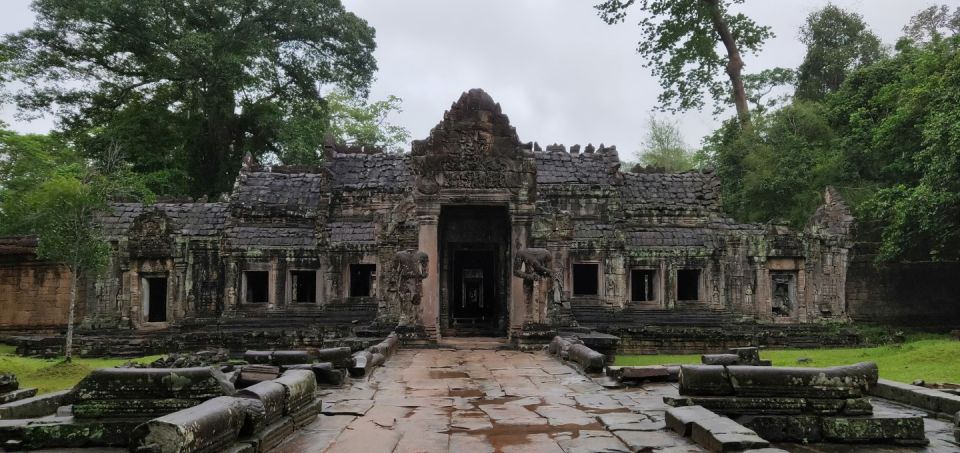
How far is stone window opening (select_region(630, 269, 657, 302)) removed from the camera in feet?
72.5

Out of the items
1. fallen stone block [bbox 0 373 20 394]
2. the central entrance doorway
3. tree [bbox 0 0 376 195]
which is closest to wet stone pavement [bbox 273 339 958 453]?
fallen stone block [bbox 0 373 20 394]

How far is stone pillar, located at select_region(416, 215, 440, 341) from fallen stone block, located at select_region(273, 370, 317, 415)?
690 cm

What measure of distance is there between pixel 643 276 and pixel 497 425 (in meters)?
17.3

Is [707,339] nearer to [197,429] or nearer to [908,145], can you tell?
[908,145]

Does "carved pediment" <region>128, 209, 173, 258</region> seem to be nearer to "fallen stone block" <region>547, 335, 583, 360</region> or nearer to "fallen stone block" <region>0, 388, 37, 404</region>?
"fallen stone block" <region>0, 388, 37, 404</region>

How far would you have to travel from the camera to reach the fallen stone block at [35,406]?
21.3 ft

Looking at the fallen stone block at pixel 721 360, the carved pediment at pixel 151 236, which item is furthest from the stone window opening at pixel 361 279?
the fallen stone block at pixel 721 360

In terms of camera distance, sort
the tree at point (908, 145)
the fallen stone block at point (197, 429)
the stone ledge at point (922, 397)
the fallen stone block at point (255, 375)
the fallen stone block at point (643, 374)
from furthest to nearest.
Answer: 1. the tree at point (908, 145)
2. the fallen stone block at point (643, 374)
3. the fallen stone block at point (255, 375)
4. the stone ledge at point (922, 397)
5. the fallen stone block at point (197, 429)

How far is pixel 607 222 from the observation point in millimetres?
21969

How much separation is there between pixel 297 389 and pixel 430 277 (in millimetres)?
7671

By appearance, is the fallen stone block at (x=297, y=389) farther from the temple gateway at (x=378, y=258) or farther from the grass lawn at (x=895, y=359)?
the temple gateway at (x=378, y=258)

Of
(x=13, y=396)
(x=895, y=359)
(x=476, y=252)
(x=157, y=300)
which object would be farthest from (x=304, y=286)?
(x=895, y=359)

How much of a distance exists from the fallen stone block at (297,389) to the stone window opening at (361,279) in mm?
15295

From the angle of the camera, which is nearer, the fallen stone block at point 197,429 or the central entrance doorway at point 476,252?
the fallen stone block at point 197,429
